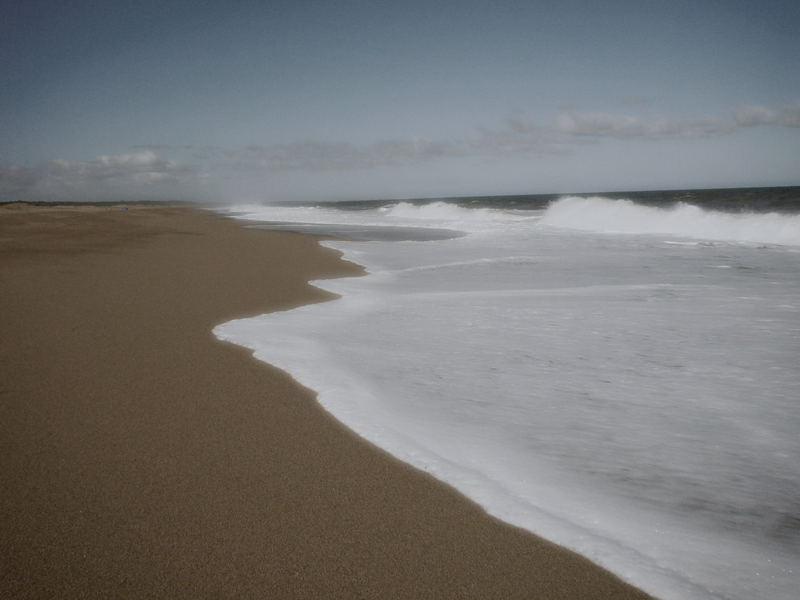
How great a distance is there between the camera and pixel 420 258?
471 inches

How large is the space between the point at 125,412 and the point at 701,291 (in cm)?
781

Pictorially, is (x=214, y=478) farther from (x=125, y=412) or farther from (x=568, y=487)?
(x=568, y=487)

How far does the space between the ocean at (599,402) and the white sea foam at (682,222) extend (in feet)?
33.0

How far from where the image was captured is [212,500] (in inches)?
85.9

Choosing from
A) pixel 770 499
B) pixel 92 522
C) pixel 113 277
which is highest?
pixel 113 277

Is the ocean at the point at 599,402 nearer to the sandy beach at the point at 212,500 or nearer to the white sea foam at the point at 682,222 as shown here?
the sandy beach at the point at 212,500

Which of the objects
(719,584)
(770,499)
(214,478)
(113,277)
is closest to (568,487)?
(719,584)

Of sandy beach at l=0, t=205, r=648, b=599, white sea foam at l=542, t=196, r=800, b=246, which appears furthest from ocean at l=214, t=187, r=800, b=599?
white sea foam at l=542, t=196, r=800, b=246

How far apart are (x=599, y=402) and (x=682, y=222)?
20.2 metres

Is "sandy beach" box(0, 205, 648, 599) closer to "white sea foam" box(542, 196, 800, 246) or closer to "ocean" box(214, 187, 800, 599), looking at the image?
"ocean" box(214, 187, 800, 599)

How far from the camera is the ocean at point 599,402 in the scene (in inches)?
82.0

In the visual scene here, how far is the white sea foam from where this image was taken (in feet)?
52.0

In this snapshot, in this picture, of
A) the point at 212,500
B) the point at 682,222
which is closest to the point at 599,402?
the point at 212,500

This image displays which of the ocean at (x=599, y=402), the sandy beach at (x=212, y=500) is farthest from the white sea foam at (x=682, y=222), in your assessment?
the sandy beach at (x=212, y=500)
